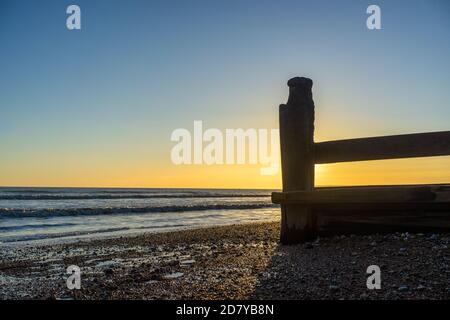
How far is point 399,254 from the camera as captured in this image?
415cm

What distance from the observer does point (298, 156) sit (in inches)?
209

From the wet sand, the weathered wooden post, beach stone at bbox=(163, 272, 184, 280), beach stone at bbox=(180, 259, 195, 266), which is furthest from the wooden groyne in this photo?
beach stone at bbox=(163, 272, 184, 280)

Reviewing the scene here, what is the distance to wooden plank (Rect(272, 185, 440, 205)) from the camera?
4.36 m

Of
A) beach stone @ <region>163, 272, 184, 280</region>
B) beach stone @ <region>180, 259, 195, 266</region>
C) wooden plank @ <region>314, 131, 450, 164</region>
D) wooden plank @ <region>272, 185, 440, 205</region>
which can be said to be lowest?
beach stone @ <region>180, 259, 195, 266</region>

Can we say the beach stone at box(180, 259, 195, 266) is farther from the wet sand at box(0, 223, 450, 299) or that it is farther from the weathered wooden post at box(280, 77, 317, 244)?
the weathered wooden post at box(280, 77, 317, 244)

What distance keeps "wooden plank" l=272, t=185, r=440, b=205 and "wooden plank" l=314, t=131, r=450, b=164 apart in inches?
15.9

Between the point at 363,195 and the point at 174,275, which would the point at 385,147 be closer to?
the point at 363,195

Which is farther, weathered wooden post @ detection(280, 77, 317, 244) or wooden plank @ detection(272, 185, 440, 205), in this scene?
weathered wooden post @ detection(280, 77, 317, 244)

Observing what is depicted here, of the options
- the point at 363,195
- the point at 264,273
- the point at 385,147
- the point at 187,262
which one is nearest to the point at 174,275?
the point at 187,262

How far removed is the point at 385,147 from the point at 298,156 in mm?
1091

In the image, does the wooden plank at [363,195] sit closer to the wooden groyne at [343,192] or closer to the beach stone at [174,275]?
the wooden groyne at [343,192]

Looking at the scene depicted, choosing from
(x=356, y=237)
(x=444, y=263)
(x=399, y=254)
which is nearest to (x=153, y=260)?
(x=356, y=237)
